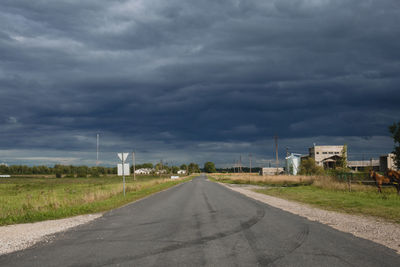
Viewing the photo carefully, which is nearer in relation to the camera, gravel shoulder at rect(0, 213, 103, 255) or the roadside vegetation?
gravel shoulder at rect(0, 213, 103, 255)

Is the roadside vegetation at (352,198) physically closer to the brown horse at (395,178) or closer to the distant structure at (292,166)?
the brown horse at (395,178)

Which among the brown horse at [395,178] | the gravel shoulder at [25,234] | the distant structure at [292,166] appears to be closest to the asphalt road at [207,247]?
the gravel shoulder at [25,234]

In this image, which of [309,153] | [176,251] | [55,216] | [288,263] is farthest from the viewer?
[309,153]

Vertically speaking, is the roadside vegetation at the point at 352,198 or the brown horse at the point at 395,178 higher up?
the brown horse at the point at 395,178

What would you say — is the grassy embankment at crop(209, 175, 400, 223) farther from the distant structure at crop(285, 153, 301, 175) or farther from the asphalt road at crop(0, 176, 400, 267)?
the distant structure at crop(285, 153, 301, 175)

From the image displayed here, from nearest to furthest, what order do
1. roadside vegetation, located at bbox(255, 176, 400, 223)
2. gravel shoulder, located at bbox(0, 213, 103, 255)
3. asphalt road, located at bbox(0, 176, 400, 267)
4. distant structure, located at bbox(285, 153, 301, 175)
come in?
asphalt road, located at bbox(0, 176, 400, 267)
gravel shoulder, located at bbox(0, 213, 103, 255)
roadside vegetation, located at bbox(255, 176, 400, 223)
distant structure, located at bbox(285, 153, 301, 175)

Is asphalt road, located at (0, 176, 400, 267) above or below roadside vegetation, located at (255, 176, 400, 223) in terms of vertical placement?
above

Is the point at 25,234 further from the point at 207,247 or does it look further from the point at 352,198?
the point at 352,198

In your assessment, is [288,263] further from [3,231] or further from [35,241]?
[3,231]

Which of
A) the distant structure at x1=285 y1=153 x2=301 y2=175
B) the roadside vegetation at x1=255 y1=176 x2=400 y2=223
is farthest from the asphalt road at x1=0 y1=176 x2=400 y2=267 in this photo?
the distant structure at x1=285 y1=153 x2=301 y2=175

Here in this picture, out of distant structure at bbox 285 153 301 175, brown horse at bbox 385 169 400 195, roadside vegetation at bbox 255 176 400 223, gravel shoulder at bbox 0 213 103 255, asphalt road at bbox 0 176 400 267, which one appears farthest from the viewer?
distant structure at bbox 285 153 301 175

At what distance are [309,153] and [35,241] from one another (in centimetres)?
14821

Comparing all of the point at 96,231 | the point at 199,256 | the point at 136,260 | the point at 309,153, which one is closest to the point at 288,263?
the point at 199,256

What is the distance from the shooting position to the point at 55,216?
14.1m
